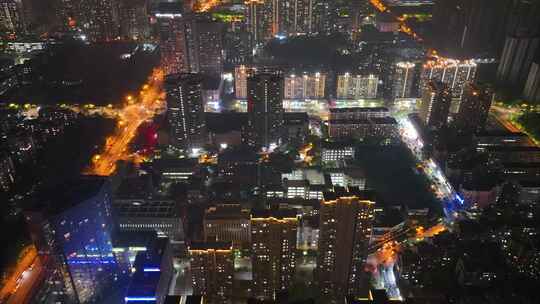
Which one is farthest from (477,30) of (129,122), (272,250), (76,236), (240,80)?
(76,236)

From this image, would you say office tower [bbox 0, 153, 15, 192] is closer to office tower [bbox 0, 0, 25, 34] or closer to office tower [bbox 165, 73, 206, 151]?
office tower [bbox 165, 73, 206, 151]

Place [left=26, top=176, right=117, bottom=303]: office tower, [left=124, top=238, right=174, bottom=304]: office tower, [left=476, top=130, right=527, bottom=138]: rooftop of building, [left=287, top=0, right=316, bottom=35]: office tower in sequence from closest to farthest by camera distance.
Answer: [left=124, top=238, right=174, bottom=304]: office tower, [left=26, top=176, right=117, bottom=303]: office tower, [left=476, top=130, right=527, bottom=138]: rooftop of building, [left=287, top=0, right=316, bottom=35]: office tower

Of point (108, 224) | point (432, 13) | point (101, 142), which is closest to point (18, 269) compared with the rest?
point (108, 224)

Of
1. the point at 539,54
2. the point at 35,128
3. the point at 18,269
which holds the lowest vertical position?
the point at 18,269

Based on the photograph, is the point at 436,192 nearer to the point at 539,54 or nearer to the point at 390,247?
the point at 390,247

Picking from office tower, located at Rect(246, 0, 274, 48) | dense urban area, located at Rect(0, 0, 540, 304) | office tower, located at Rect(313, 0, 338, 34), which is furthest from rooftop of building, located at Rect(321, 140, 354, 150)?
office tower, located at Rect(313, 0, 338, 34)

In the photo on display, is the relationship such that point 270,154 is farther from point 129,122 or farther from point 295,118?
point 129,122
